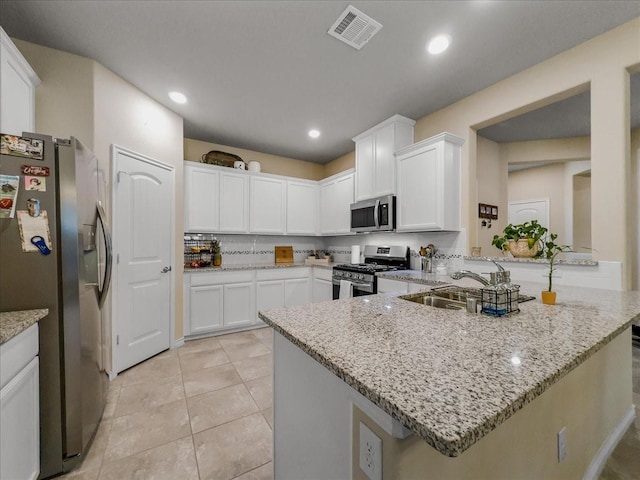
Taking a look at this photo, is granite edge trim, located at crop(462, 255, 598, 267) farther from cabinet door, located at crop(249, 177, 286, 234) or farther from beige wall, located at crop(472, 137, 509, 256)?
cabinet door, located at crop(249, 177, 286, 234)

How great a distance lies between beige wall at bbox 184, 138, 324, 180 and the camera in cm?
386

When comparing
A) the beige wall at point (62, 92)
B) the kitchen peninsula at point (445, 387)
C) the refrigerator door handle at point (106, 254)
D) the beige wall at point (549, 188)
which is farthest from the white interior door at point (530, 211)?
the beige wall at point (62, 92)

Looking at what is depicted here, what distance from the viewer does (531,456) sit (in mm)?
1022

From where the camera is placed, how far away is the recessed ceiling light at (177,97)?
2.74 metres

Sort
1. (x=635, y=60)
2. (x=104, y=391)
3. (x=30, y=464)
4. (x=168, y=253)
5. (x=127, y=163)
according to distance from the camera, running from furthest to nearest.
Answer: (x=168, y=253)
(x=127, y=163)
(x=104, y=391)
(x=635, y=60)
(x=30, y=464)

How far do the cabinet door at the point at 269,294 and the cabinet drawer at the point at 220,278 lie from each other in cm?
20

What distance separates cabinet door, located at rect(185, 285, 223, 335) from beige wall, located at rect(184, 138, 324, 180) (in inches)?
73.3

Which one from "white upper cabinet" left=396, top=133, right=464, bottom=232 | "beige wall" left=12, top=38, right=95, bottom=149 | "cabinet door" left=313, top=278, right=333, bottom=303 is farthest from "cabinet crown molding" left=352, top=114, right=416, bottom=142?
"beige wall" left=12, top=38, right=95, bottom=149

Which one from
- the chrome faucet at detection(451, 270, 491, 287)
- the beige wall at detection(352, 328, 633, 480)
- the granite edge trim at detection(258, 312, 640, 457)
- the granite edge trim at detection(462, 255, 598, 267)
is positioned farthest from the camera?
the granite edge trim at detection(462, 255, 598, 267)

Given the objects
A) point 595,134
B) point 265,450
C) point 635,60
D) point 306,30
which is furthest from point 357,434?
point 635,60

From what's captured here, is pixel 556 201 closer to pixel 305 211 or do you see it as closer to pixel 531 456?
pixel 305 211

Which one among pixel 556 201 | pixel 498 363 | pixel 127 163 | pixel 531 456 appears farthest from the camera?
pixel 556 201

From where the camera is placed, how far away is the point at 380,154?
3.37 metres

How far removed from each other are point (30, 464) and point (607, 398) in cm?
297
